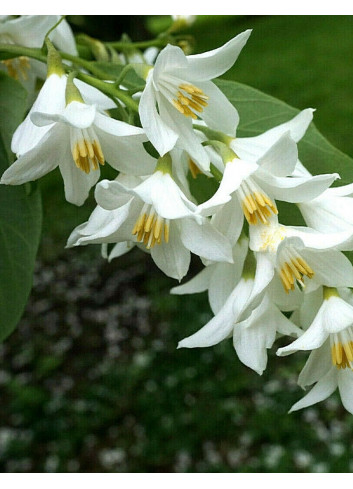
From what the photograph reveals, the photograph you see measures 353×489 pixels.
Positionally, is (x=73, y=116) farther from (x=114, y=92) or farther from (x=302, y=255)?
(x=302, y=255)

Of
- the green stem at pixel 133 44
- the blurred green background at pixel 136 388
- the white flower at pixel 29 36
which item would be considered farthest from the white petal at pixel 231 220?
the blurred green background at pixel 136 388

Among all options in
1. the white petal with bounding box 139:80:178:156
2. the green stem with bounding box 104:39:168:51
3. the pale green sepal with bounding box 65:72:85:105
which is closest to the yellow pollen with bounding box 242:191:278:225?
the white petal with bounding box 139:80:178:156

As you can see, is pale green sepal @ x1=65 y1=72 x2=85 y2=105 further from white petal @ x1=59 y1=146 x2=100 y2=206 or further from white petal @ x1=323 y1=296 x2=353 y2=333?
white petal @ x1=323 y1=296 x2=353 y2=333

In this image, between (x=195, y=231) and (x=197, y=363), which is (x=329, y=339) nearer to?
(x=195, y=231)

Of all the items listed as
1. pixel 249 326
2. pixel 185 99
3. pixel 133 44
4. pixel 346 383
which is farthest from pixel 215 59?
pixel 133 44

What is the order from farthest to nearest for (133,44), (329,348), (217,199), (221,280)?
(133,44)
(221,280)
(329,348)
(217,199)

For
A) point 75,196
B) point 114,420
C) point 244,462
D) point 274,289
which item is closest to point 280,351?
point 274,289

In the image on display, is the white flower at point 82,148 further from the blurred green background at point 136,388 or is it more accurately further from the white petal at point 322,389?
the blurred green background at point 136,388
